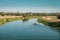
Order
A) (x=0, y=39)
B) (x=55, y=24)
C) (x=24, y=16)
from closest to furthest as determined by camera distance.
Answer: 1. (x=0, y=39)
2. (x=55, y=24)
3. (x=24, y=16)

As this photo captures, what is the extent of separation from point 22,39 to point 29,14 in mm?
41570

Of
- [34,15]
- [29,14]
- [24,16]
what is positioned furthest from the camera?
[34,15]

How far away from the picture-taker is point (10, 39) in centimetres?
1162

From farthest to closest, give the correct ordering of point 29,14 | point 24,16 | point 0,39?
1. point 29,14
2. point 24,16
3. point 0,39

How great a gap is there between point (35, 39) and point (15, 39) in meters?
1.45

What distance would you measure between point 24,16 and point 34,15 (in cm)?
949

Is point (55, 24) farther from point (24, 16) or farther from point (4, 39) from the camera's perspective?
point (24, 16)

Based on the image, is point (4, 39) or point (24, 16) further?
point (24, 16)

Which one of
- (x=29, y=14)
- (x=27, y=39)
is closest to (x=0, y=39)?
(x=27, y=39)

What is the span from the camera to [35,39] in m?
11.6

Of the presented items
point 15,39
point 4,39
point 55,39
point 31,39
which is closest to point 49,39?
point 55,39

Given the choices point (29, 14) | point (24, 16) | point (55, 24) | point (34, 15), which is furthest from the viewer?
point (34, 15)

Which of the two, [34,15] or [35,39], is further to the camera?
[34,15]

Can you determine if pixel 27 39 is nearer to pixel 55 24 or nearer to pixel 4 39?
pixel 4 39
